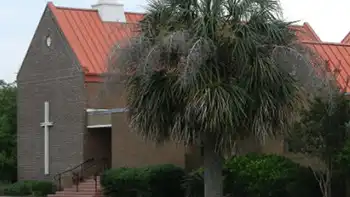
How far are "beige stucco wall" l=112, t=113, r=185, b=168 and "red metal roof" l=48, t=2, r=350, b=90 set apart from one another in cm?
440

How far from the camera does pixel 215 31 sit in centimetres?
2602

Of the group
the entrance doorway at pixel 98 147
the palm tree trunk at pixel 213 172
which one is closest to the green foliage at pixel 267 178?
the palm tree trunk at pixel 213 172

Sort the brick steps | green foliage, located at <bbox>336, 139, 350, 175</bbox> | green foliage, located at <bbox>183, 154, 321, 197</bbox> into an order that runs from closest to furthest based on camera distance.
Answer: green foliage, located at <bbox>336, 139, 350, 175</bbox> < green foliage, located at <bbox>183, 154, 321, 197</bbox> < the brick steps

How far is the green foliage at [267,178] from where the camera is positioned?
104ft

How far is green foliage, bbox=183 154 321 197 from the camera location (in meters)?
31.7

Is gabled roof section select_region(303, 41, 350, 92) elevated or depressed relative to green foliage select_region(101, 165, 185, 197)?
elevated

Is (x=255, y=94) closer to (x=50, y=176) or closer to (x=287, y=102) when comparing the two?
(x=287, y=102)

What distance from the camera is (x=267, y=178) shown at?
105 ft

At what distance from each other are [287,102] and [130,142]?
1621 cm

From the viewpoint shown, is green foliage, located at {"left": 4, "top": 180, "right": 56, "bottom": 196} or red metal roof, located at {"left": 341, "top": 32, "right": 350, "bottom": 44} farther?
red metal roof, located at {"left": 341, "top": 32, "right": 350, "bottom": 44}

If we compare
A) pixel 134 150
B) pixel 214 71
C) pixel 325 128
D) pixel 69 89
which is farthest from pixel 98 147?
pixel 214 71

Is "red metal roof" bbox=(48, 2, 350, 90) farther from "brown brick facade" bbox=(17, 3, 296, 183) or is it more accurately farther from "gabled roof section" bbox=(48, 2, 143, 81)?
"brown brick facade" bbox=(17, 3, 296, 183)

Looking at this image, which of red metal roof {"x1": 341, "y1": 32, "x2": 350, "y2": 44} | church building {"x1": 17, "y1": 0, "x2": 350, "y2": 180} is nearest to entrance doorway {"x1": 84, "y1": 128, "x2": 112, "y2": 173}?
church building {"x1": 17, "y1": 0, "x2": 350, "y2": 180}

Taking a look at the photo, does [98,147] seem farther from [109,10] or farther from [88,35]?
[109,10]
